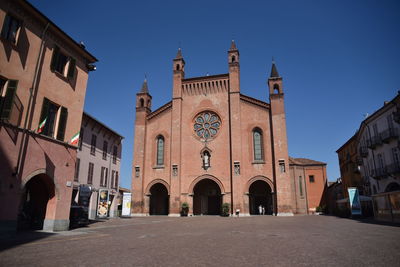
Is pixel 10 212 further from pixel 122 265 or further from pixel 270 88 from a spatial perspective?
pixel 270 88

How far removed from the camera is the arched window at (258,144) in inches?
1267

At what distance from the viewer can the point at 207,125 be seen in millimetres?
34750

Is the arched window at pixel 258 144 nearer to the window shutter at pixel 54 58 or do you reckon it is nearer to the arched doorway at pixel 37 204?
the arched doorway at pixel 37 204

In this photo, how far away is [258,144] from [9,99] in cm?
2579

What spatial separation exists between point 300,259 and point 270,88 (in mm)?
28608

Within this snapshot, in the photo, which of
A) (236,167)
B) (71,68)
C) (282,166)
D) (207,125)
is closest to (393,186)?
(282,166)

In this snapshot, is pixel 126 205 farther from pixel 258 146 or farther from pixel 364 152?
pixel 364 152

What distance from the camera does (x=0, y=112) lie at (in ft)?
37.0

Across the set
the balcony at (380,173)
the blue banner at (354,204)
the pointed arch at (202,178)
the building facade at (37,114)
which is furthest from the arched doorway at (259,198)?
the building facade at (37,114)

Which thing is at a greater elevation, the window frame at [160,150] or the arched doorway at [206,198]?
the window frame at [160,150]

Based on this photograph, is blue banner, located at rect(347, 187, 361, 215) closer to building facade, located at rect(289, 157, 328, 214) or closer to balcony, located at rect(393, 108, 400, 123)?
balcony, located at rect(393, 108, 400, 123)

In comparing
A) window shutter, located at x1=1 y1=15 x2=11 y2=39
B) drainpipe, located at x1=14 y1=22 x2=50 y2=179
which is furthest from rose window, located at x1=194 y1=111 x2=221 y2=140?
window shutter, located at x1=1 y1=15 x2=11 y2=39

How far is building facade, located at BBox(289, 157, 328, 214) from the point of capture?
40.5 meters

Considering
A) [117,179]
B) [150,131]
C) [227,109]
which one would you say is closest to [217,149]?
[227,109]
